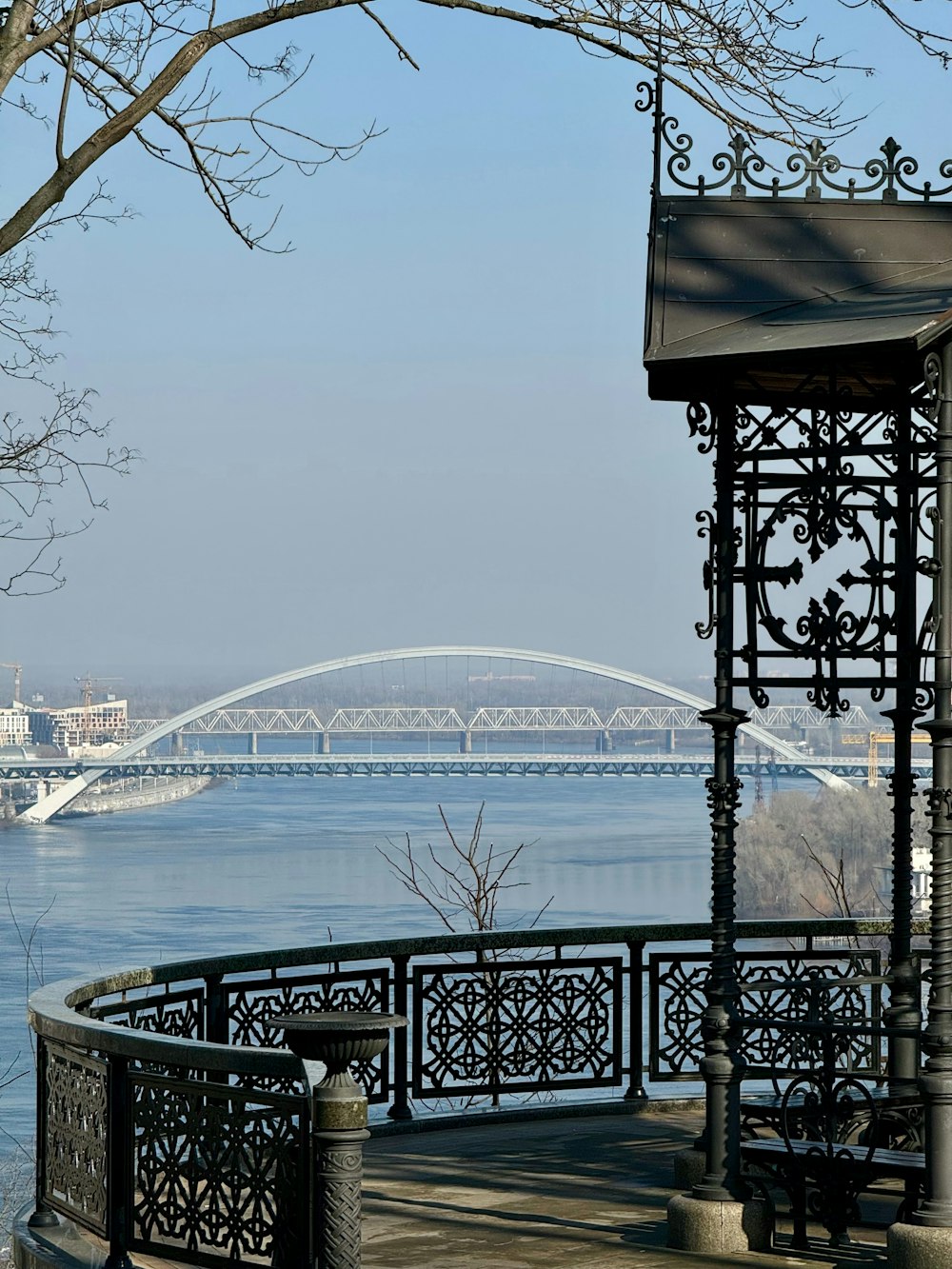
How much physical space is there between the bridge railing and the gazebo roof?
6.63ft

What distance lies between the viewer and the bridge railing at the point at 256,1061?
4504 mm

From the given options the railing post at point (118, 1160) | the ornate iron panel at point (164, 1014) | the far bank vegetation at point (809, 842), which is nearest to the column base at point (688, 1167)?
the ornate iron panel at point (164, 1014)

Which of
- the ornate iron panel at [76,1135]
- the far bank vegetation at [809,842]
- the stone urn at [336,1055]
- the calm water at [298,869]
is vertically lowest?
the calm water at [298,869]

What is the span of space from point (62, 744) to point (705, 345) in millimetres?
66614

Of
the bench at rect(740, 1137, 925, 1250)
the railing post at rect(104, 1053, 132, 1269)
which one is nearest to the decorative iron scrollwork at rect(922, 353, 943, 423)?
the bench at rect(740, 1137, 925, 1250)

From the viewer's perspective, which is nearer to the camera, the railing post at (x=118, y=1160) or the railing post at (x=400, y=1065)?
the railing post at (x=118, y=1160)

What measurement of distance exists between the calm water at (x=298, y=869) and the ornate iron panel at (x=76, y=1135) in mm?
10808

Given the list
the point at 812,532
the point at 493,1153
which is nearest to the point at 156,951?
the point at 493,1153

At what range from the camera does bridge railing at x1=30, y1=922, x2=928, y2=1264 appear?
450cm

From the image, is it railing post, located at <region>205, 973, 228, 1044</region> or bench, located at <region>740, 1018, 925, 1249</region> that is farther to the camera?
railing post, located at <region>205, 973, 228, 1044</region>

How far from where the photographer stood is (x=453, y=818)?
196 feet

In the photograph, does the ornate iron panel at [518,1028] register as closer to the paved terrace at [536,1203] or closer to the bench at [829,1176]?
the paved terrace at [536,1203]

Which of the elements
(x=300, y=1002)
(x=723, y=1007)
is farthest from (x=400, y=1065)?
(x=723, y=1007)

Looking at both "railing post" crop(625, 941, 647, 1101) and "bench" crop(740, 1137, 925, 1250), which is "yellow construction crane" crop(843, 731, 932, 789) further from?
"railing post" crop(625, 941, 647, 1101)
